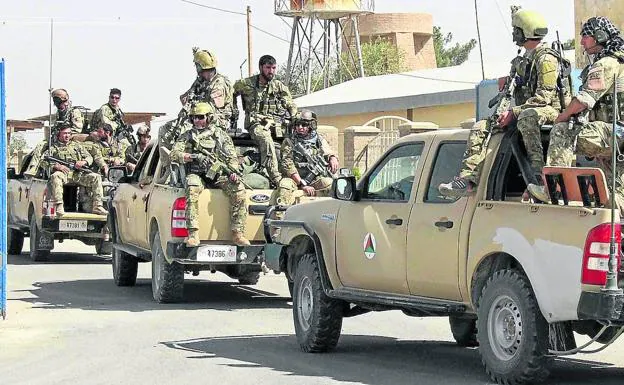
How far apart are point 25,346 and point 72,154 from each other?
10.6m

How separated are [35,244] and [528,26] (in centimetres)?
1389

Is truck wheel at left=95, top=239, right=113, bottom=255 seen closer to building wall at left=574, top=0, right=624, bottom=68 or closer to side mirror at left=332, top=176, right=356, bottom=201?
building wall at left=574, top=0, right=624, bottom=68

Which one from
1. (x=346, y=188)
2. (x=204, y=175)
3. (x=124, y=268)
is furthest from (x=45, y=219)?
(x=346, y=188)

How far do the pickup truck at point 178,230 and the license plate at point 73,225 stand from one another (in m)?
4.59

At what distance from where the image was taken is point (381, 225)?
11.5m

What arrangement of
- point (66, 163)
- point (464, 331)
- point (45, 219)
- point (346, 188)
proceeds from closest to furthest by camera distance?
1. point (346, 188)
2. point (464, 331)
3. point (45, 219)
4. point (66, 163)

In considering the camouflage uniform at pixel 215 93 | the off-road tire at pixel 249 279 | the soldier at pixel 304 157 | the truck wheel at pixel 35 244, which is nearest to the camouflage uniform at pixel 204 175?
the soldier at pixel 304 157

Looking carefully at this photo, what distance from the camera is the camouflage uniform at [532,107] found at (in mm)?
10594

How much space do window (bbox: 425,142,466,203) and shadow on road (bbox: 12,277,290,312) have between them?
5595 mm

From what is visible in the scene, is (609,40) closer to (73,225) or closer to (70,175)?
(73,225)

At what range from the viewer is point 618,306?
8977 mm

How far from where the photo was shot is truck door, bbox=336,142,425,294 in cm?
1127

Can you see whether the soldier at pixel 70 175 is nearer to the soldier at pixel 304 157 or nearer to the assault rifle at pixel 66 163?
the assault rifle at pixel 66 163

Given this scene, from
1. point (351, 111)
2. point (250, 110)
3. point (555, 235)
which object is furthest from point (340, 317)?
point (351, 111)
